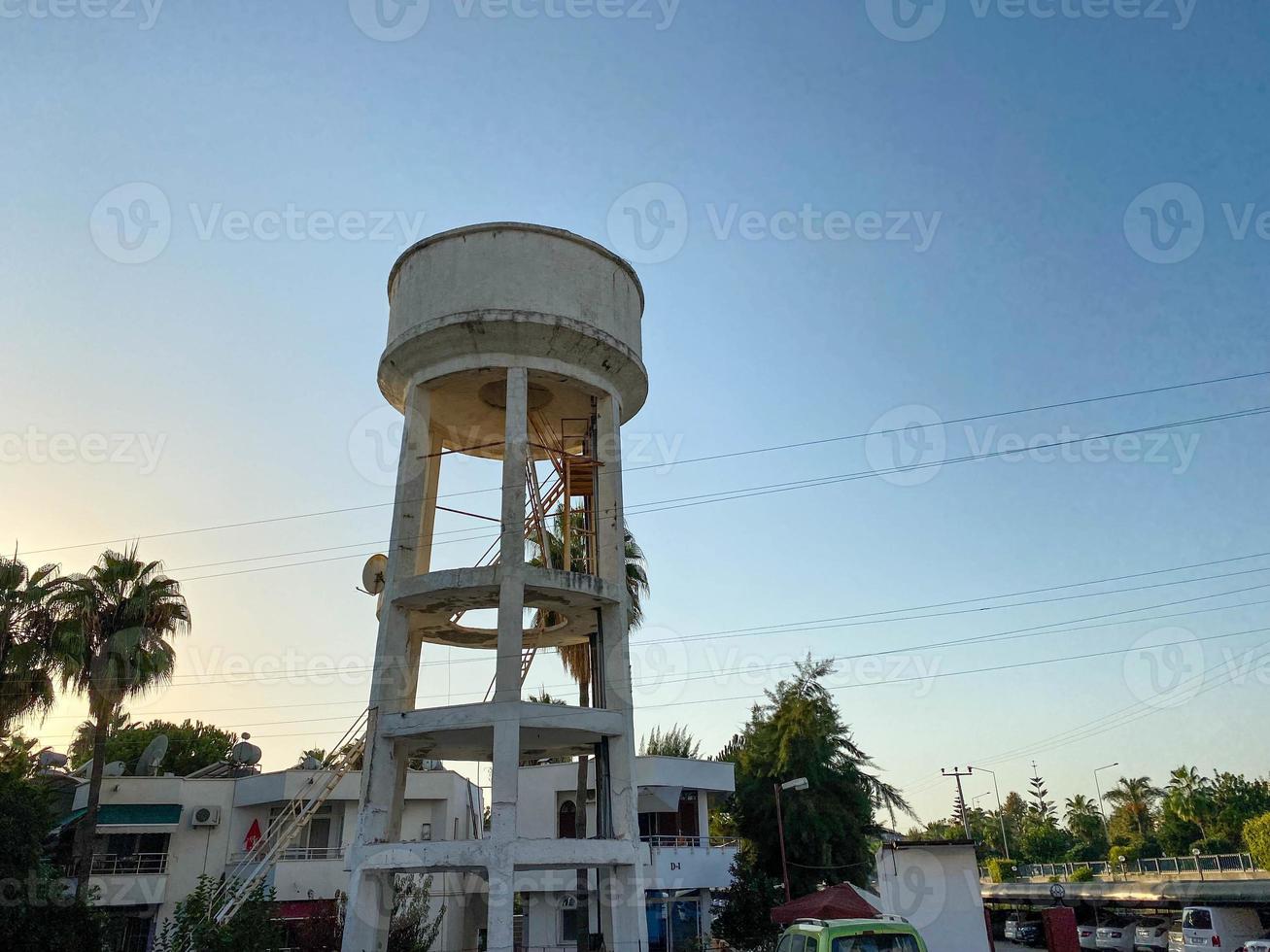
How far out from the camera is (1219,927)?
2770 centimetres

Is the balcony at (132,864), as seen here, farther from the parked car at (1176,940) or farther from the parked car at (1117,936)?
the parked car at (1117,936)

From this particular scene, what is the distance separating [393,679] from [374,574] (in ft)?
11.0

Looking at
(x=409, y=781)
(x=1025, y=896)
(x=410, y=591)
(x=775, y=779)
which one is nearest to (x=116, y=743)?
(x=409, y=781)

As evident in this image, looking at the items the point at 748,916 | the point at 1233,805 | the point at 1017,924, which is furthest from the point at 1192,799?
the point at 748,916

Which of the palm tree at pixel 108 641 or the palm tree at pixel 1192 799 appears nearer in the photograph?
the palm tree at pixel 108 641

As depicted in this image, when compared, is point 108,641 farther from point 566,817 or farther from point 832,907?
point 832,907

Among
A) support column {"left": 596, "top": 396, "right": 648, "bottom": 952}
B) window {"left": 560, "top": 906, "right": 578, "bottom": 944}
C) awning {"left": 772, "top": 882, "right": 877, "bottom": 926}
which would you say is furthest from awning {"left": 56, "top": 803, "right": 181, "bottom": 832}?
awning {"left": 772, "top": 882, "right": 877, "bottom": 926}

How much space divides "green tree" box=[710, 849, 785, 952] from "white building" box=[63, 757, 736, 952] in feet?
3.05

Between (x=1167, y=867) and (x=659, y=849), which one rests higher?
(x=659, y=849)

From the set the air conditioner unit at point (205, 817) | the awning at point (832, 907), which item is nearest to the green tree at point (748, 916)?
the awning at point (832, 907)

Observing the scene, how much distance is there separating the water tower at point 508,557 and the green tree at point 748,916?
9.79 meters

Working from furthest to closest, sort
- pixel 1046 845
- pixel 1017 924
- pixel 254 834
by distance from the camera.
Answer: pixel 1046 845 → pixel 1017 924 → pixel 254 834

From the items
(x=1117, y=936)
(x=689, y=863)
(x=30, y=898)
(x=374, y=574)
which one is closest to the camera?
(x=30, y=898)

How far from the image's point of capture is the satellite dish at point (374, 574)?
19.8m
